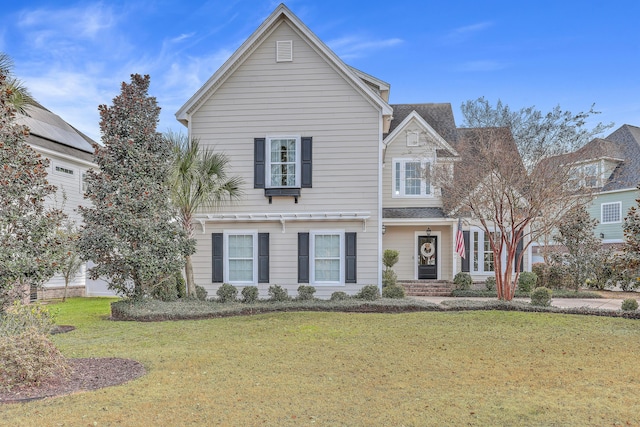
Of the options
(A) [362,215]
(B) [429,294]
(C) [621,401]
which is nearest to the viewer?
(C) [621,401]

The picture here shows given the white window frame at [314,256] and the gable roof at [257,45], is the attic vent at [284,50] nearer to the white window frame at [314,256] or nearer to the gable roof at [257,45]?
the gable roof at [257,45]

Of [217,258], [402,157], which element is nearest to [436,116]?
[402,157]

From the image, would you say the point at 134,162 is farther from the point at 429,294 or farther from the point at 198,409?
the point at 429,294

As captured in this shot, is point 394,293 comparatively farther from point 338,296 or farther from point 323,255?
point 323,255

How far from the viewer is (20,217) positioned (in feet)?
25.9

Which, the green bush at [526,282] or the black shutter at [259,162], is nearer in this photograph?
the black shutter at [259,162]

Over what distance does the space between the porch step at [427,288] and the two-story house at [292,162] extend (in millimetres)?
4361

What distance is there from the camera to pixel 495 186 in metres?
13.5

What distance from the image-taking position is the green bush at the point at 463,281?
1788cm

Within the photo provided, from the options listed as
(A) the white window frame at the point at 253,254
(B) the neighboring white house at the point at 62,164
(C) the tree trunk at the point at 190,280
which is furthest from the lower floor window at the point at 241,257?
(B) the neighboring white house at the point at 62,164

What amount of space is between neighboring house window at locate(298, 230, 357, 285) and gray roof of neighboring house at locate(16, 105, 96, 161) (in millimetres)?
11032

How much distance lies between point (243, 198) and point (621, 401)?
11.4 m

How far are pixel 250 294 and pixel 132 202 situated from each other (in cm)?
438

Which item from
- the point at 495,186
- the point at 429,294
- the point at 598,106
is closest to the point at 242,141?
the point at 495,186
